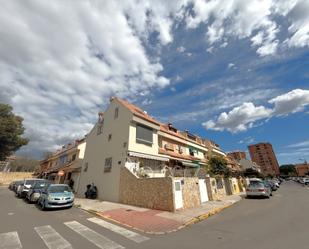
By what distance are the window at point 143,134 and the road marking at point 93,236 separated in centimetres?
1047

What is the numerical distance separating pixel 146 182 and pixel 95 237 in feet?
24.4

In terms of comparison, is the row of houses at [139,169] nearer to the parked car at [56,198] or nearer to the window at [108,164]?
the window at [108,164]

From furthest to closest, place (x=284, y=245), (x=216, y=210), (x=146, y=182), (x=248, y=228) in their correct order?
(x=146, y=182) < (x=216, y=210) < (x=248, y=228) < (x=284, y=245)

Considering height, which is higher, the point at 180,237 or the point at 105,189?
the point at 105,189

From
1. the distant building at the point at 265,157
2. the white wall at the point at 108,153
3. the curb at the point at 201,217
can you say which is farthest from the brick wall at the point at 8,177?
the distant building at the point at 265,157

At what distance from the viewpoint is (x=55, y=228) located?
332 inches

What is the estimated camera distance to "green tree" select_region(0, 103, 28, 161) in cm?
3425

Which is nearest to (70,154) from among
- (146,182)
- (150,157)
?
(150,157)

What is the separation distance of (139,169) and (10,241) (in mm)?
11510

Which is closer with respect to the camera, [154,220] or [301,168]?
[154,220]

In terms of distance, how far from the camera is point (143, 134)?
19562 millimetres

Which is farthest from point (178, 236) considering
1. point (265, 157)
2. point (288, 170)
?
point (265, 157)

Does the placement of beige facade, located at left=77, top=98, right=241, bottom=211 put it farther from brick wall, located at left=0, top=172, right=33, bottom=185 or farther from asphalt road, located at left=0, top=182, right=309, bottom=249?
brick wall, located at left=0, top=172, right=33, bottom=185

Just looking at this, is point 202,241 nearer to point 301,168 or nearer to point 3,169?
point 3,169
